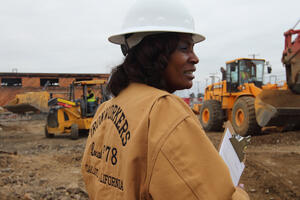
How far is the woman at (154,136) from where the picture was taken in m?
0.95

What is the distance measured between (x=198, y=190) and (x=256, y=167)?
5.23 metres

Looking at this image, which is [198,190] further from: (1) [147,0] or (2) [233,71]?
(2) [233,71]

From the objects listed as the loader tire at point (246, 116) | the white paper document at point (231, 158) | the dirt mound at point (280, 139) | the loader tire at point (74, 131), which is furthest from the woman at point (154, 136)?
the loader tire at point (74, 131)

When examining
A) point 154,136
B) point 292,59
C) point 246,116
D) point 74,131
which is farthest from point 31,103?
point 154,136

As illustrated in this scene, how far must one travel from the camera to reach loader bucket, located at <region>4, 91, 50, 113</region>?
1322cm

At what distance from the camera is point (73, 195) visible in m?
4.43

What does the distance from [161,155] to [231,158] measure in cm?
69

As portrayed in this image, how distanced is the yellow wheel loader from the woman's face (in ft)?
23.5

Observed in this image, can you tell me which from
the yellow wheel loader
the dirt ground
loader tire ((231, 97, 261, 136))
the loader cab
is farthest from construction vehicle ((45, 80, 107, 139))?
loader tire ((231, 97, 261, 136))

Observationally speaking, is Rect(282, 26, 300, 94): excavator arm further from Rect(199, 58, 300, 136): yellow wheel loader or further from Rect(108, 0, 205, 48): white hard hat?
Rect(108, 0, 205, 48): white hard hat

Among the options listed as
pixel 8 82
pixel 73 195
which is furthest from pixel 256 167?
pixel 8 82

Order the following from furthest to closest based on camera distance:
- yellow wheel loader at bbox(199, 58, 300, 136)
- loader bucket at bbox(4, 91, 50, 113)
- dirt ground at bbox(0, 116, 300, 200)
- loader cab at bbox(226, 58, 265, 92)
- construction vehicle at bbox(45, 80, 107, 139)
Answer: loader bucket at bbox(4, 91, 50, 113)
construction vehicle at bbox(45, 80, 107, 139)
loader cab at bbox(226, 58, 265, 92)
yellow wheel loader at bbox(199, 58, 300, 136)
dirt ground at bbox(0, 116, 300, 200)

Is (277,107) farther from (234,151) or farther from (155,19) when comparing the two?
(155,19)

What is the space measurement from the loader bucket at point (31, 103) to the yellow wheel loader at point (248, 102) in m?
7.82
